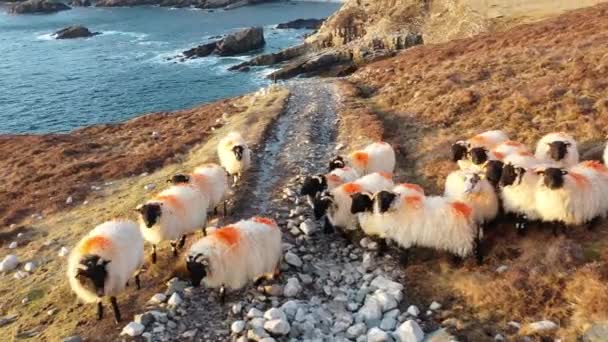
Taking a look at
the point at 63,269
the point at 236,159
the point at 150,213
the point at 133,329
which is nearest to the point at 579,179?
the point at 150,213

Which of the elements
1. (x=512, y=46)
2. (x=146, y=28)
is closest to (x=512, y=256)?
(x=512, y=46)

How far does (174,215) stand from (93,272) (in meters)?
2.95

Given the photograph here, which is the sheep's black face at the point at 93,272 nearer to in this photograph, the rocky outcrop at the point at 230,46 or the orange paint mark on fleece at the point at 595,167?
the orange paint mark on fleece at the point at 595,167

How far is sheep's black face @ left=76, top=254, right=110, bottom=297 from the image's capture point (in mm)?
10297

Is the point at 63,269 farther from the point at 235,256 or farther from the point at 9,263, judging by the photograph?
the point at 235,256

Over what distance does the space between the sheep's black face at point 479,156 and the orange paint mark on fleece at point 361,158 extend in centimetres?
336

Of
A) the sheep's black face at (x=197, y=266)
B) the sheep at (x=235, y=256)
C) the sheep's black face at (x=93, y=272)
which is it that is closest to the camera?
the sheep's black face at (x=93, y=272)

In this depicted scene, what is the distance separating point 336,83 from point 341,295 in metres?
29.5

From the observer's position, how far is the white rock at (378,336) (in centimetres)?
978

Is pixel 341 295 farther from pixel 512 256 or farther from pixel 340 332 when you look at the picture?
pixel 512 256

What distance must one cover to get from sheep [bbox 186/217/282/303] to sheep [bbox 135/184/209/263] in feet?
5.72

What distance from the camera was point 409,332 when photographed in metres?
9.88

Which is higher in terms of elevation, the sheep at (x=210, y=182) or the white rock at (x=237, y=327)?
the sheep at (x=210, y=182)

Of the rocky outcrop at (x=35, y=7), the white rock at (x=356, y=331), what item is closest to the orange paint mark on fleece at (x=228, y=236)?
the white rock at (x=356, y=331)
